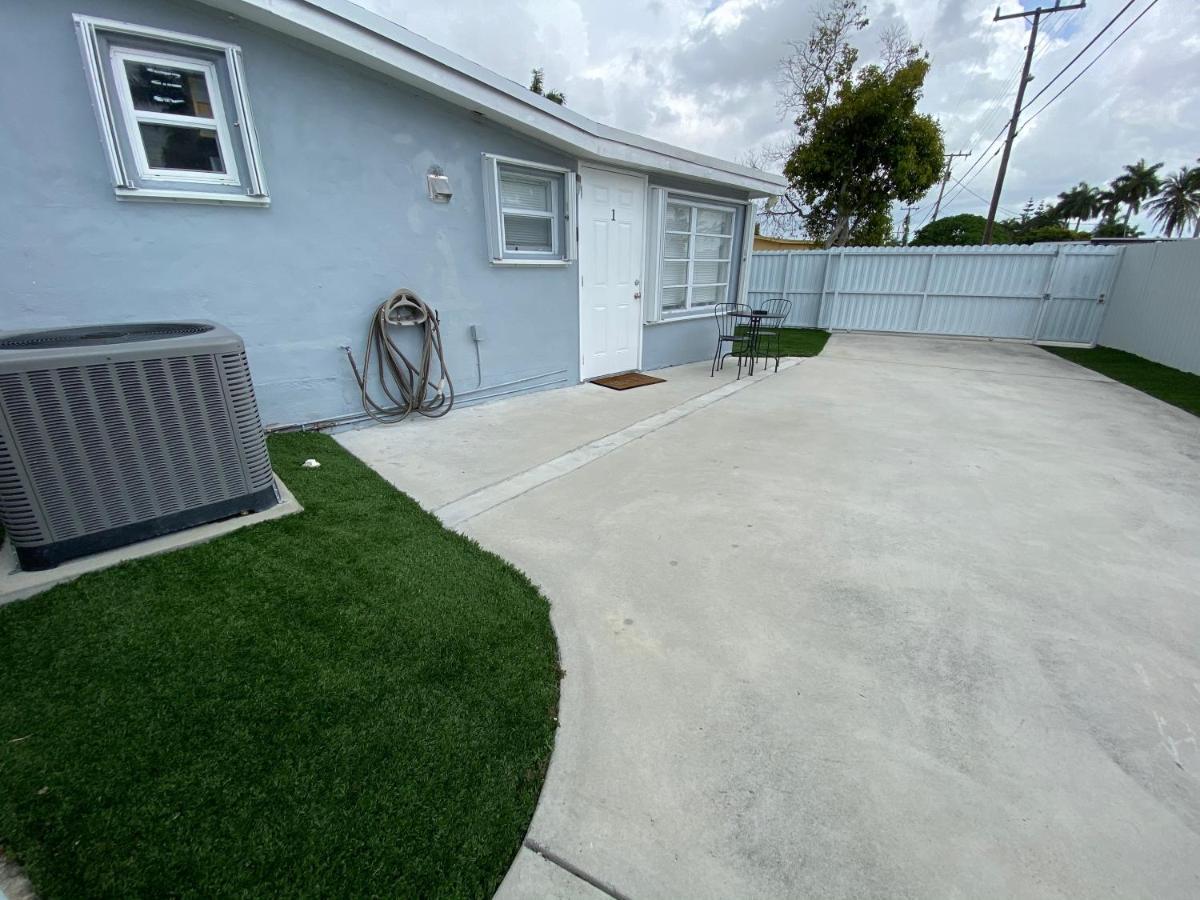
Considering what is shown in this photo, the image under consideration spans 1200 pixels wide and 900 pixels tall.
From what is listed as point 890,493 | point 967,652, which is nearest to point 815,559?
point 967,652

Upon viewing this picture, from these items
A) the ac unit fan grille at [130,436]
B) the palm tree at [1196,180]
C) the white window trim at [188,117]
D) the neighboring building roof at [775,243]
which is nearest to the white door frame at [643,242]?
the white window trim at [188,117]

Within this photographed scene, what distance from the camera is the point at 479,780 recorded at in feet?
4.33

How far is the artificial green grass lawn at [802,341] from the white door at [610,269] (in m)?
2.13

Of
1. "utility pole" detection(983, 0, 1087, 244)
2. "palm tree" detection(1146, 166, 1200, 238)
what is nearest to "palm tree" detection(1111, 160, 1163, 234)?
"palm tree" detection(1146, 166, 1200, 238)

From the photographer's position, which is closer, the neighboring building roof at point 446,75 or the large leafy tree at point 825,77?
the neighboring building roof at point 446,75

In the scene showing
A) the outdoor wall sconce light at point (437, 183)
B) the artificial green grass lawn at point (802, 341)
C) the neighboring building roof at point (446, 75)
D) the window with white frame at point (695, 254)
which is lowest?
the artificial green grass lawn at point (802, 341)

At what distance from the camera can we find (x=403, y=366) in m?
4.27

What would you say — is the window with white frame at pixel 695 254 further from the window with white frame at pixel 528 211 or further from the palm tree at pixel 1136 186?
the palm tree at pixel 1136 186

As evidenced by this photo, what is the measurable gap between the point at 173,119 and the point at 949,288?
1210 cm

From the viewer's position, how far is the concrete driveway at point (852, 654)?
3.98 ft

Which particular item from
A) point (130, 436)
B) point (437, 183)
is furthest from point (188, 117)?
point (130, 436)

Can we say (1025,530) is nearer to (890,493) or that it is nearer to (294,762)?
(890,493)

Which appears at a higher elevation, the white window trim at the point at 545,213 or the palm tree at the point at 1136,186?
the palm tree at the point at 1136,186

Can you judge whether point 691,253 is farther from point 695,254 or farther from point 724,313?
point 724,313
